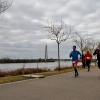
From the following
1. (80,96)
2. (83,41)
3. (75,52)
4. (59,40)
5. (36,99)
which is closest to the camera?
(36,99)

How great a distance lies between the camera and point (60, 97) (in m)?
6.02

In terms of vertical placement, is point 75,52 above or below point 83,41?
below

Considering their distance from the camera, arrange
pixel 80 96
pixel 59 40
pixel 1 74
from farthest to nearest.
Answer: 1. pixel 59 40
2. pixel 1 74
3. pixel 80 96

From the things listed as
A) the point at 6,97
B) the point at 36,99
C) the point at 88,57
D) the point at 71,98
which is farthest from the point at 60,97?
the point at 88,57

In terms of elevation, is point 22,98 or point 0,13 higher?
point 0,13

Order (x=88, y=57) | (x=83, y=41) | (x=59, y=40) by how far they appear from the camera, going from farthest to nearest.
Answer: (x=83, y=41), (x=59, y=40), (x=88, y=57)

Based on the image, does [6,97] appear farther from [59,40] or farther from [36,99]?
[59,40]

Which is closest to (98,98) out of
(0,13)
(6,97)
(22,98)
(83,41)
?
(22,98)

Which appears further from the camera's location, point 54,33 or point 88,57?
point 54,33

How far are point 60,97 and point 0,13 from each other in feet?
27.4

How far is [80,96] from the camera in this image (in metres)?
6.14

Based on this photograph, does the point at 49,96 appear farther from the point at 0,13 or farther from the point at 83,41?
the point at 83,41

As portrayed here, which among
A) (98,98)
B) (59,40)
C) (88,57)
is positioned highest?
(59,40)

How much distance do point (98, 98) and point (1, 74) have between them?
11.9 meters
